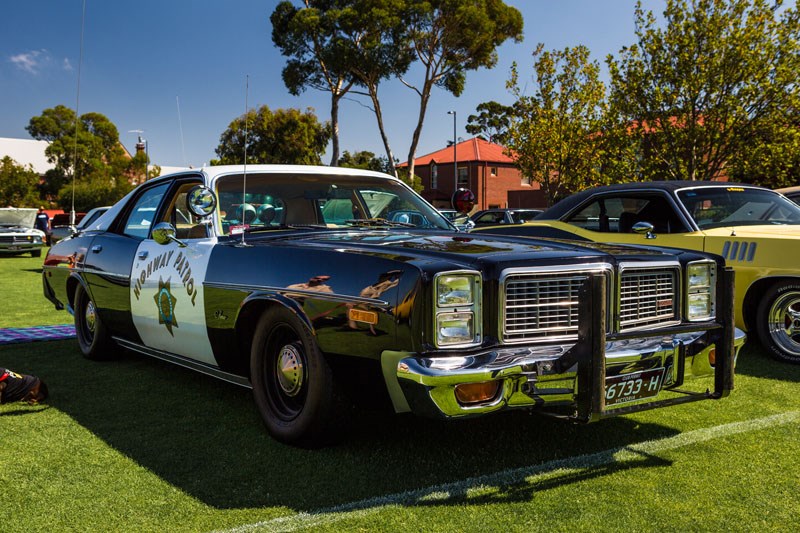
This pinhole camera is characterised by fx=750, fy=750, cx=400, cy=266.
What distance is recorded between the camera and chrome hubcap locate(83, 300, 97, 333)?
228 inches

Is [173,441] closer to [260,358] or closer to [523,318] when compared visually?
[260,358]

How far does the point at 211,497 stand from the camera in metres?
3.01

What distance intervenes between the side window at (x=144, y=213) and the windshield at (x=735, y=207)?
170 inches

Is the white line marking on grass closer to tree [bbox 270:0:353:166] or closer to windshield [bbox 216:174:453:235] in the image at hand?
Answer: windshield [bbox 216:174:453:235]

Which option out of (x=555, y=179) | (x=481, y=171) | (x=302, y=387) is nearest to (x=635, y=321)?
(x=302, y=387)

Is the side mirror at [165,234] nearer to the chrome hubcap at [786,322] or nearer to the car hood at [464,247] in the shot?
the car hood at [464,247]

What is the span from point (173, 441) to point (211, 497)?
0.84m

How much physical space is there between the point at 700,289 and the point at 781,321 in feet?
8.73

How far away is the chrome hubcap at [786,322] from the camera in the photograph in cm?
579

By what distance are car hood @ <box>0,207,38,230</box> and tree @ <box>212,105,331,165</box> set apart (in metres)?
30.0

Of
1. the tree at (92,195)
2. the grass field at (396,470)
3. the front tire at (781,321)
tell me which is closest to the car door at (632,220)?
the front tire at (781,321)

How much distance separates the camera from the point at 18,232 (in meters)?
20.1

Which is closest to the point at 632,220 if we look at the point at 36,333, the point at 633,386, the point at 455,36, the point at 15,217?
the point at 633,386

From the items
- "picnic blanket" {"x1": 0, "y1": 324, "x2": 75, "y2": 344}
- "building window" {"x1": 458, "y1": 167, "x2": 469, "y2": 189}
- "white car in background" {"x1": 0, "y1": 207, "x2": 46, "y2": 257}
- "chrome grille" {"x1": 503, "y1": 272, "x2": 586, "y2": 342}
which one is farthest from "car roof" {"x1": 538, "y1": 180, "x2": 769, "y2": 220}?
"building window" {"x1": 458, "y1": 167, "x2": 469, "y2": 189}
